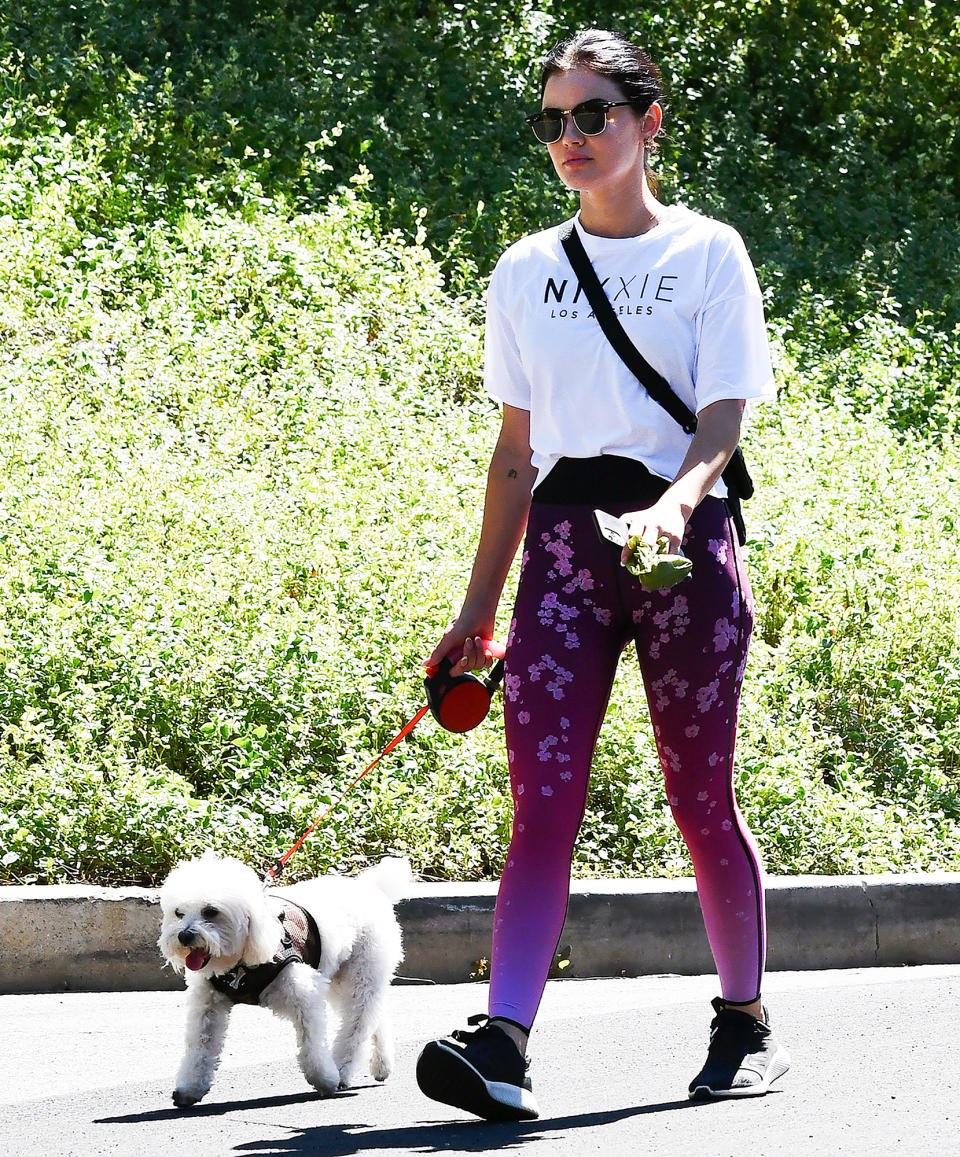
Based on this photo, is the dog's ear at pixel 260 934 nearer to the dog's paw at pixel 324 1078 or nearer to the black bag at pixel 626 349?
the dog's paw at pixel 324 1078

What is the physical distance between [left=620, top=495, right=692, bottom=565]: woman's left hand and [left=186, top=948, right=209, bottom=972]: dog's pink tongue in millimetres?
1367

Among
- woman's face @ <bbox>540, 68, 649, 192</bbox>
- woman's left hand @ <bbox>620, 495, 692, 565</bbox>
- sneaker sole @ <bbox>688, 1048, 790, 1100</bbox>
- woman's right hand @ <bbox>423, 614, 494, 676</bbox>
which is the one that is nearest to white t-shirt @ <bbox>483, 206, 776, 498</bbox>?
woman's face @ <bbox>540, 68, 649, 192</bbox>

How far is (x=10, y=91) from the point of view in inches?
478

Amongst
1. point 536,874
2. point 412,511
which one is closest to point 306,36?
point 412,511

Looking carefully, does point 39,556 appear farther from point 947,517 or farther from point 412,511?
point 947,517

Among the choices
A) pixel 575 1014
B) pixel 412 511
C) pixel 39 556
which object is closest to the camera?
pixel 575 1014

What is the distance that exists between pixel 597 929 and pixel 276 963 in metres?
1.99

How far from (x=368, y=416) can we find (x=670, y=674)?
20.2 ft

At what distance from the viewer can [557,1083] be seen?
159 inches

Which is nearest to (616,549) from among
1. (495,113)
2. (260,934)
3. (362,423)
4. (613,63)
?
(613,63)

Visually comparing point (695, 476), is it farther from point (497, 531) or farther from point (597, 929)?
point (597, 929)

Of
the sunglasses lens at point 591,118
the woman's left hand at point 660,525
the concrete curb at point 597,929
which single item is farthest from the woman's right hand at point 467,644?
the concrete curb at point 597,929

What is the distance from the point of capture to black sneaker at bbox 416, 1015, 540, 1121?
11.1 ft

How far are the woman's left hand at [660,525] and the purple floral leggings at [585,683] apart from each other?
242mm
